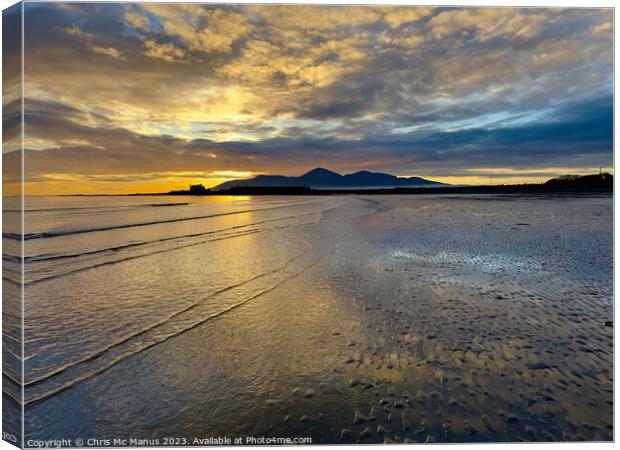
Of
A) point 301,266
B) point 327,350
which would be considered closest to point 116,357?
point 327,350

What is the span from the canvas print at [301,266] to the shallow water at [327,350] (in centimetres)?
3

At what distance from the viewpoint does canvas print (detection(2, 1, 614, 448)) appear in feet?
9.50

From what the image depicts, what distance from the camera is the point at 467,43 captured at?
4480 millimetres

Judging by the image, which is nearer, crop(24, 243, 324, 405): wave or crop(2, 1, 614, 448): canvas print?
crop(2, 1, 614, 448): canvas print

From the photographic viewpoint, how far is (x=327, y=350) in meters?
3.69

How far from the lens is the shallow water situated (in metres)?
2.80

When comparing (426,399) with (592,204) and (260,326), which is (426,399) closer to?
(260,326)

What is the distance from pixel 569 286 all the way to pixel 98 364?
7.61 metres

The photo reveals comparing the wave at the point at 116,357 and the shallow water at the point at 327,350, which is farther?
the wave at the point at 116,357

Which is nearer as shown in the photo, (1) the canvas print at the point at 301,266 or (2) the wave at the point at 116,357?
(1) the canvas print at the point at 301,266

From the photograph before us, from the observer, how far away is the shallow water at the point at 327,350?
110 inches

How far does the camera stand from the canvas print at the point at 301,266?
2896 millimetres

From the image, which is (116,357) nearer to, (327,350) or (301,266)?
(327,350)

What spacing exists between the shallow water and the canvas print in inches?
1.0
